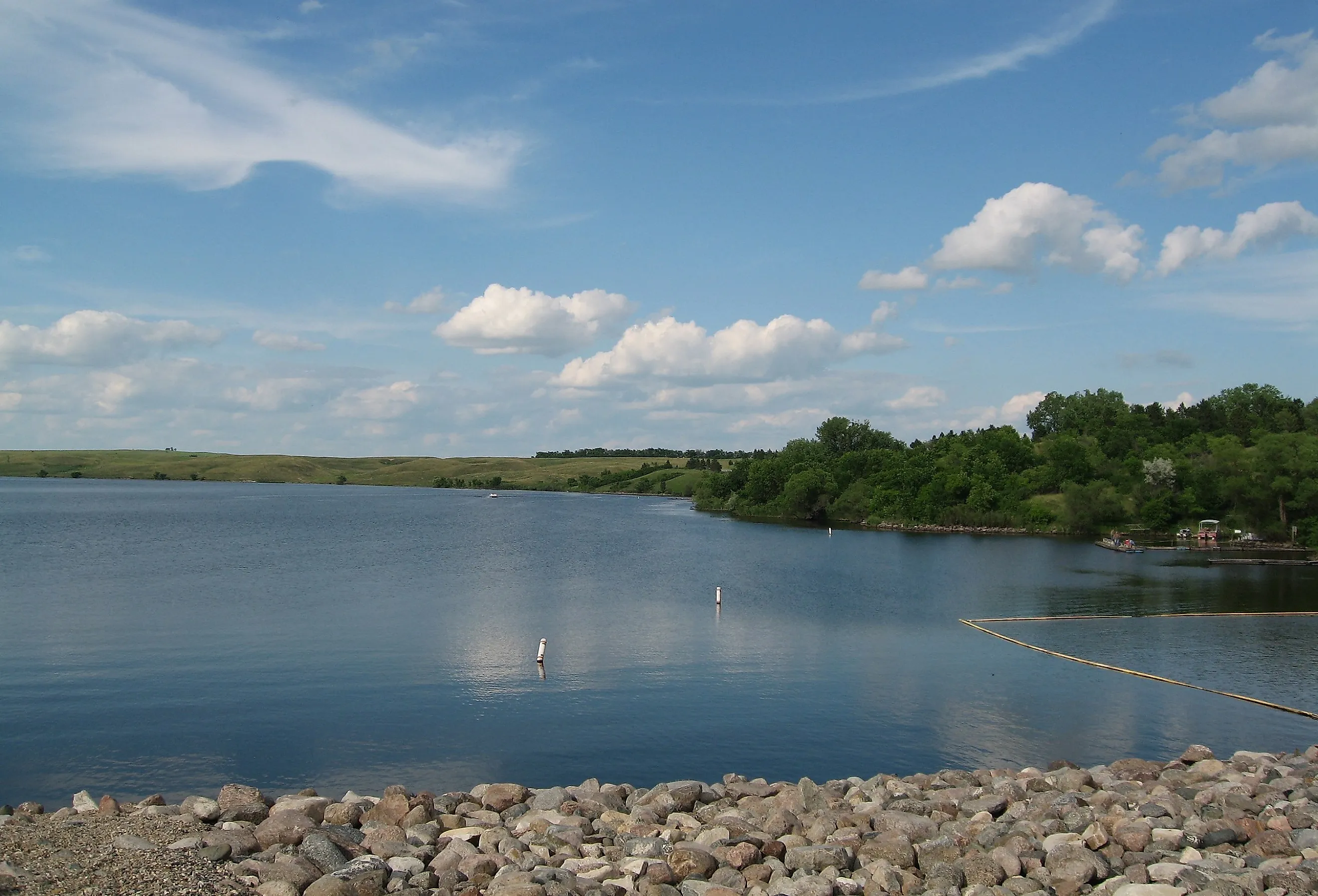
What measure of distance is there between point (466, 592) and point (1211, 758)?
38.2 meters

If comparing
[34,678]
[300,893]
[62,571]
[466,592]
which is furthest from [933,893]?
[62,571]

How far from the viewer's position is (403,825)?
16.0 m

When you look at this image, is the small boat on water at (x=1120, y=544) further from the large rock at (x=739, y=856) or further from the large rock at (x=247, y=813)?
the large rock at (x=247, y=813)

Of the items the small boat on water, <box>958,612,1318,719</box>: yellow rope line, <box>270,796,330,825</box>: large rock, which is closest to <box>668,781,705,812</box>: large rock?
<box>270,796,330,825</box>: large rock

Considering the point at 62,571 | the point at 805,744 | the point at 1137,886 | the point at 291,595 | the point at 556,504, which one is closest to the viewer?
the point at 1137,886

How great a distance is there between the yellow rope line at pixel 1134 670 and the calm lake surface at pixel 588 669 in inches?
26.2

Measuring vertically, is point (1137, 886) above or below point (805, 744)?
above

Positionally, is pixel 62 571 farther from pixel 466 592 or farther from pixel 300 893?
pixel 300 893

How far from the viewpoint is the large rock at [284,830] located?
14750 mm

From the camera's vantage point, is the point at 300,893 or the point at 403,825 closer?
the point at 300,893

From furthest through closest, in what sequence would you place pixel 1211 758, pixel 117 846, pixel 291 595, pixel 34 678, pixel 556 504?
pixel 556 504, pixel 291 595, pixel 34 678, pixel 1211 758, pixel 117 846

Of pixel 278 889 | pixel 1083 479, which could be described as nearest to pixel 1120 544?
pixel 1083 479

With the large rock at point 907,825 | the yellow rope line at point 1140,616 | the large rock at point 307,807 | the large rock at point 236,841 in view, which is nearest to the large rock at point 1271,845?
the large rock at point 907,825

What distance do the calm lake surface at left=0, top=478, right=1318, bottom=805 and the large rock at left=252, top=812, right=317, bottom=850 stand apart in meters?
4.72
